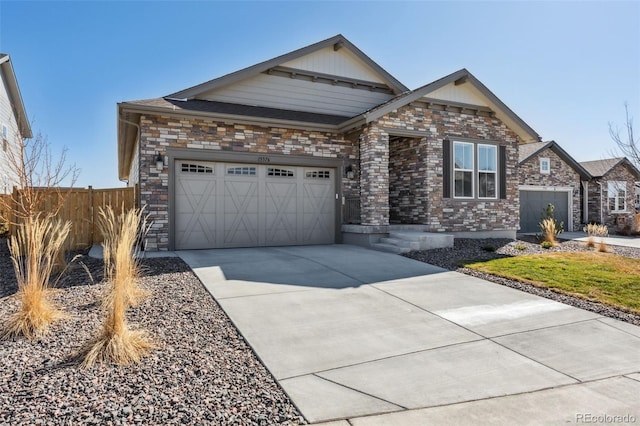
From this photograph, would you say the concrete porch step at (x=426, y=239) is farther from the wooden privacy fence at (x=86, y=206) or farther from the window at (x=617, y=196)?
the window at (x=617, y=196)

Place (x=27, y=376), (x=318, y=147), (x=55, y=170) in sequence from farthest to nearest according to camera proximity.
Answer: (x=318, y=147) < (x=55, y=170) < (x=27, y=376)

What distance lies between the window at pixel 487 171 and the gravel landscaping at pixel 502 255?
1569 millimetres

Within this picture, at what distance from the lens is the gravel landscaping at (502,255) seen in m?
5.11

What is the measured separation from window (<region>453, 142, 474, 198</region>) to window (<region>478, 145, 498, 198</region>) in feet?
1.16

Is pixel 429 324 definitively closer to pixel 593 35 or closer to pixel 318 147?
pixel 318 147

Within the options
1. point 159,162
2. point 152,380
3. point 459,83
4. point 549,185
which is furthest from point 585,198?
point 152,380

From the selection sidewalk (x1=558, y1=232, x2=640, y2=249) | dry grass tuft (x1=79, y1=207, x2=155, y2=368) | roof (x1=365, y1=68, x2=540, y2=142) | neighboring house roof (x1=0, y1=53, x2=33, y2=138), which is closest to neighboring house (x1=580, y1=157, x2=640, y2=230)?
sidewalk (x1=558, y1=232, x2=640, y2=249)

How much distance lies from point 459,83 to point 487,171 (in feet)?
9.57

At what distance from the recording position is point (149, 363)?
10.2 ft

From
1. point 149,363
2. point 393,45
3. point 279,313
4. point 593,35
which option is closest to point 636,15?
point 593,35

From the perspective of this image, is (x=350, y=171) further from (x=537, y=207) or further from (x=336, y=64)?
(x=537, y=207)

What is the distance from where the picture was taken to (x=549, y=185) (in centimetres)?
1816

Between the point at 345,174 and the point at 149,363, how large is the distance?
896 centimetres

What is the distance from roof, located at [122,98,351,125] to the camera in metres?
9.21
